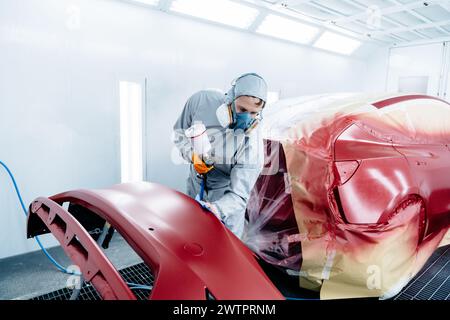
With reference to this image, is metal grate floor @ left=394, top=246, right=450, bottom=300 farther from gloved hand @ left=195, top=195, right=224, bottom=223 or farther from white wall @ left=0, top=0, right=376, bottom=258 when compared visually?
white wall @ left=0, top=0, right=376, bottom=258

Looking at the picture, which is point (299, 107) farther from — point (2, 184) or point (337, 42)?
point (337, 42)

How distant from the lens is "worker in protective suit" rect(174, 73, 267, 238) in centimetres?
178

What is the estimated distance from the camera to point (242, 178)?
1.85m

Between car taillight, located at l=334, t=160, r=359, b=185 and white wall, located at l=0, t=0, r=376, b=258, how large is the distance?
2.09 meters

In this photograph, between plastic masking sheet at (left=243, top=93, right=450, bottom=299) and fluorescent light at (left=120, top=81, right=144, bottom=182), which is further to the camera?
fluorescent light at (left=120, top=81, right=144, bottom=182)

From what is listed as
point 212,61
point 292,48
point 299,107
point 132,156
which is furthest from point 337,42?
point 132,156

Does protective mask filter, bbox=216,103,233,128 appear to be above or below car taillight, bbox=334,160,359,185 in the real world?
above

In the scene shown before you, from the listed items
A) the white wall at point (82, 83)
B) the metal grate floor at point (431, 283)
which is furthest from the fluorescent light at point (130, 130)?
the metal grate floor at point (431, 283)

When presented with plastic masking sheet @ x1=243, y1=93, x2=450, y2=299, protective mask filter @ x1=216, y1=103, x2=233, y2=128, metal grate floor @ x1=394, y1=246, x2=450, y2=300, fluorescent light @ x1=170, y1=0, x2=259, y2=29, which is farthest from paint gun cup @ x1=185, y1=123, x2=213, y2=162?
fluorescent light @ x1=170, y1=0, x2=259, y2=29

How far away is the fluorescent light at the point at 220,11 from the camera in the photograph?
320 cm

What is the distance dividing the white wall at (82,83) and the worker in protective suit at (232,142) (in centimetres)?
108

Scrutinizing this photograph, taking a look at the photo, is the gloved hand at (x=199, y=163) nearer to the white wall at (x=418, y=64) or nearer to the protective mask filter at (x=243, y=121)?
the protective mask filter at (x=243, y=121)

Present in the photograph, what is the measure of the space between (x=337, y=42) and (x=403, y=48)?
1535 millimetres

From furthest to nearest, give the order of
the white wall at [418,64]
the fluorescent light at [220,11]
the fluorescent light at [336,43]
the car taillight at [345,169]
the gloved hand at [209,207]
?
the white wall at [418,64] → the fluorescent light at [336,43] → the fluorescent light at [220,11] → the car taillight at [345,169] → the gloved hand at [209,207]
